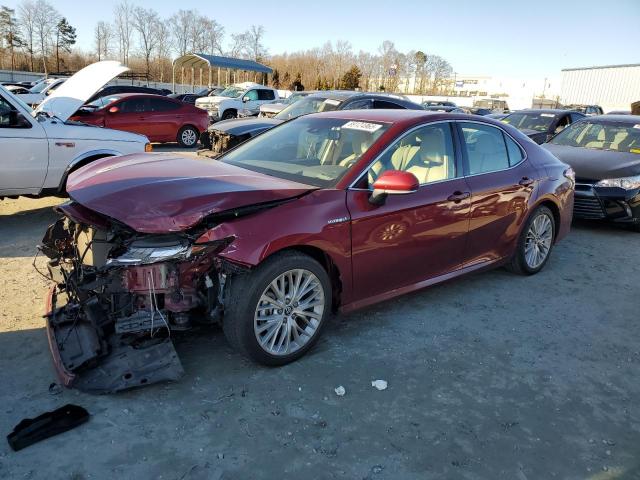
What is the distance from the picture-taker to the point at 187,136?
1516 centimetres

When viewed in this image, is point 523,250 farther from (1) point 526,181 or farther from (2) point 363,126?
(2) point 363,126

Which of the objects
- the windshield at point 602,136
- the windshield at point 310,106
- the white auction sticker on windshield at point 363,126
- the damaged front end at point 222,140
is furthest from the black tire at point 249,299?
the windshield at point 310,106

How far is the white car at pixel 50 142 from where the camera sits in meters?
6.12

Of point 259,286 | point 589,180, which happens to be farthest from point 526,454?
point 589,180

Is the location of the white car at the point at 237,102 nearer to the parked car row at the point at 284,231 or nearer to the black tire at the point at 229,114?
the black tire at the point at 229,114

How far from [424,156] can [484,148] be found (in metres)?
0.88

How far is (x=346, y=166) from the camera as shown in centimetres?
387

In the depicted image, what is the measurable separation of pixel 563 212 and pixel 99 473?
5.17m

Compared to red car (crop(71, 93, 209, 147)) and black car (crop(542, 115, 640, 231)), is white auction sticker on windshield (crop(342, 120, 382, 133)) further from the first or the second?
red car (crop(71, 93, 209, 147))

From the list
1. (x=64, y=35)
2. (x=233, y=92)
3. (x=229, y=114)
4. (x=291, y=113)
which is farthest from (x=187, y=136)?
(x=64, y=35)

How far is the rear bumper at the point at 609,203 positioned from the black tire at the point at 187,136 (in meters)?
11.0

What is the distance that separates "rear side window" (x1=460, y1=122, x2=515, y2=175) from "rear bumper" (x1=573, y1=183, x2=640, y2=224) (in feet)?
10.7

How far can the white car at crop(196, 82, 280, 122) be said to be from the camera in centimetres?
2144

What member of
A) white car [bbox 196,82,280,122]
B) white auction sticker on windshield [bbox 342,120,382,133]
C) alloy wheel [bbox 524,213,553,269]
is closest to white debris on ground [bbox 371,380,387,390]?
white auction sticker on windshield [bbox 342,120,382,133]
